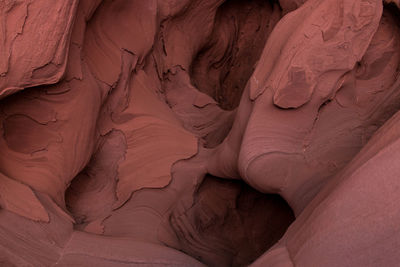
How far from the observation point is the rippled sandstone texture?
97 centimetres

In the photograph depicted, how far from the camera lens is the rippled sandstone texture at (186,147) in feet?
3.18

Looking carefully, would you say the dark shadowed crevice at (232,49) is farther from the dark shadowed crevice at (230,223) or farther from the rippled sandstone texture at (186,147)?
the dark shadowed crevice at (230,223)

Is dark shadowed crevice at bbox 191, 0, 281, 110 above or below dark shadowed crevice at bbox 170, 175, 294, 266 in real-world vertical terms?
above

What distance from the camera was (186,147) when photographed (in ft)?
6.21

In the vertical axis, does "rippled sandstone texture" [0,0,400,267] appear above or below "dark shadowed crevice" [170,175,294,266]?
above

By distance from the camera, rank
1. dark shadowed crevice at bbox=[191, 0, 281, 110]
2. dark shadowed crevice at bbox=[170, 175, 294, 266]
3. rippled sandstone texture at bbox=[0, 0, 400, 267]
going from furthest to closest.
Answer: dark shadowed crevice at bbox=[191, 0, 281, 110], dark shadowed crevice at bbox=[170, 175, 294, 266], rippled sandstone texture at bbox=[0, 0, 400, 267]

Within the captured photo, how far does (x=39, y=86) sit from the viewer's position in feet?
4.43

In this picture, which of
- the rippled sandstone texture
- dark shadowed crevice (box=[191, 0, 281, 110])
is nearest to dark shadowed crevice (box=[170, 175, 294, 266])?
the rippled sandstone texture

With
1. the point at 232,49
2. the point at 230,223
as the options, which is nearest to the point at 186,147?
the point at 230,223

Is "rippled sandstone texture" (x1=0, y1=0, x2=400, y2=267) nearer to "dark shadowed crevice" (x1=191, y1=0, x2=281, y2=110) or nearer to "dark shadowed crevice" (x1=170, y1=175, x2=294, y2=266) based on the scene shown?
"dark shadowed crevice" (x1=170, y1=175, x2=294, y2=266)

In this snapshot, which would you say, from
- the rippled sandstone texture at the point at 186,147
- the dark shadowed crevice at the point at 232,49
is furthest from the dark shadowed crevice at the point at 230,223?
the dark shadowed crevice at the point at 232,49

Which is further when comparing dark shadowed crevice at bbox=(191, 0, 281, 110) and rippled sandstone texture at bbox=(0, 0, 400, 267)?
dark shadowed crevice at bbox=(191, 0, 281, 110)

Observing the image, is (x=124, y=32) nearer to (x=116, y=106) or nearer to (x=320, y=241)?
(x=116, y=106)

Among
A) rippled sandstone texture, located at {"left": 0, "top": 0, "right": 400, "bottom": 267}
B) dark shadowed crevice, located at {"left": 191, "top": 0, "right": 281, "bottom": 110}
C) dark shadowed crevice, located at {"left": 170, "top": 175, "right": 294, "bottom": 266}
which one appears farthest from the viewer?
dark shadowed crevice, located at {"left": 191, "top": 0, "right": 281, "bottom": 110}
